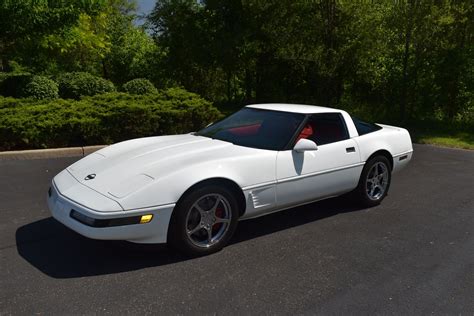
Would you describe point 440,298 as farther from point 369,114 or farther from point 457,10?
point 369,114

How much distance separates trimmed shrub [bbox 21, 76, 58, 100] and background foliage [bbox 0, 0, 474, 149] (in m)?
0.21

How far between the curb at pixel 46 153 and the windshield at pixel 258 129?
347 cm

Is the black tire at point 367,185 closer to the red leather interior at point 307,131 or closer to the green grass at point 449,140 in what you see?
the red leather interior at point 307,131

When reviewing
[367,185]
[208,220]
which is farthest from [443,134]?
[208,220]

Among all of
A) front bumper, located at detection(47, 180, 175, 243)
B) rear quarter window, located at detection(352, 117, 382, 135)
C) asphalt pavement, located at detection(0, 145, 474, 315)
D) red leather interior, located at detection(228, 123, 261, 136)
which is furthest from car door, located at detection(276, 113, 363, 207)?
front bumper, located at detection(47, 180, 175, 243)

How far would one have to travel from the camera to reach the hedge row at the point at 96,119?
24.3 feet

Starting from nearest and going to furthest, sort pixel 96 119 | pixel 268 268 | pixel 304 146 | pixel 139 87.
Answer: pixel 268 268 < pixel 304 146 < pixel 96 119 < pixel 139 87

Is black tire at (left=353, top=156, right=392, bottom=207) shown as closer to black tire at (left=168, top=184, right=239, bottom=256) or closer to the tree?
black tire at (left=168, top=184, right=239, bottom=256)

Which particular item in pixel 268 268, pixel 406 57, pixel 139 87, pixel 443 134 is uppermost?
pixel 406 57

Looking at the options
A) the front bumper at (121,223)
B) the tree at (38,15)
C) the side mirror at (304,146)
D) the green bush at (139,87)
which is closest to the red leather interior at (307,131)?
the side mirror at (304,146)

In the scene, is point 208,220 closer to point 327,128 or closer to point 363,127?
point 327,128

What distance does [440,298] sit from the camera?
124 inches

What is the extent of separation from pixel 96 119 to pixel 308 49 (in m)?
6.42

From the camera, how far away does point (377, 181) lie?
516 centimetres
